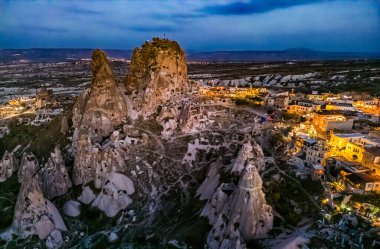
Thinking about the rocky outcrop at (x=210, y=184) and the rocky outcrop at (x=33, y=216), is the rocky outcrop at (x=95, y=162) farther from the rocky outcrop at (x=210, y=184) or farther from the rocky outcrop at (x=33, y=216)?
the rocky outcrop at (x=210, y=184)

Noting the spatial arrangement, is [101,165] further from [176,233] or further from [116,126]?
[176,233]

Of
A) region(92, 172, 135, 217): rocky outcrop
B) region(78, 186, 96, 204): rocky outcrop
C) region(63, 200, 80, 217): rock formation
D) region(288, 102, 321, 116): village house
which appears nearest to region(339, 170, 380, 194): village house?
region(288, 102, 321, 116): village house

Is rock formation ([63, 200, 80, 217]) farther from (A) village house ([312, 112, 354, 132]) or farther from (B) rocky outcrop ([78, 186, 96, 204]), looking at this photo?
(A) village house ([312, 112, 354, 132])

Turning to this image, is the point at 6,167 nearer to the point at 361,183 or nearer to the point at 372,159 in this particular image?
the point at 361,183

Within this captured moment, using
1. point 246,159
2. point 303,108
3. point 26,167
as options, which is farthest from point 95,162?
point 303,108

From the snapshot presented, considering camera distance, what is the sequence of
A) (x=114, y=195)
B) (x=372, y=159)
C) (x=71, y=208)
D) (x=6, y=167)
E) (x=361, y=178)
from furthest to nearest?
(x=6, y=167) → (x=71, y=208) → (x=114, y=195) → (x=372, y=159) → (x=361, y=178)

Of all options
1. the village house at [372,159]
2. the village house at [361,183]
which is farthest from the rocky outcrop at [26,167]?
the village house at [372,159]

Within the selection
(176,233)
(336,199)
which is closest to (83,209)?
(176,233)
